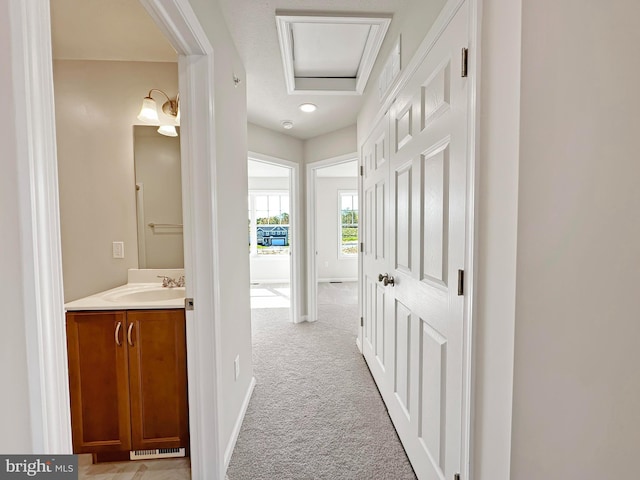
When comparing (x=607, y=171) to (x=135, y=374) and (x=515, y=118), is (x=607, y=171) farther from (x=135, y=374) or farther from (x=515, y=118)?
(x=135, y=374)

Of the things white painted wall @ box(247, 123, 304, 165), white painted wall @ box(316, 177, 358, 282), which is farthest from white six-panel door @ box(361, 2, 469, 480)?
white painted wall @ box(316, 177, 358, 282)

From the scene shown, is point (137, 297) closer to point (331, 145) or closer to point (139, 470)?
point (139, 470)

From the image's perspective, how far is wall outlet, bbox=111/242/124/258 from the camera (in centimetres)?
204

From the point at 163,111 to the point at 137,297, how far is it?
1243mm

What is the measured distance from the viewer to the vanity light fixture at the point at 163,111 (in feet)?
6.37

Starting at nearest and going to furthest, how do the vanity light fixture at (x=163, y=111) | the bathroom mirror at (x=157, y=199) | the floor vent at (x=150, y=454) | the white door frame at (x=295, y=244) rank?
the floor vent at (x=150, y=454) → the vanity light fixture at (x=163, y=111) → the bathroom mirror at (x=157, y=199) → the white door frame at (x=295, y=244)

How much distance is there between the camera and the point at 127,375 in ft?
5.02

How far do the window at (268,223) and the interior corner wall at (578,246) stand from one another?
630cm

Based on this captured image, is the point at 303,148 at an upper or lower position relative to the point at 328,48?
lower

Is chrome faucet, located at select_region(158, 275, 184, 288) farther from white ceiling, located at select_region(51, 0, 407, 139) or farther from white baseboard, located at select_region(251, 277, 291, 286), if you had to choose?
white baseboard, located at select_region(251, 277, 291, 286)

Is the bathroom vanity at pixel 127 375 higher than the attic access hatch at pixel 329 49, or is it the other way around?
the attic access hatch at pixel 329 49

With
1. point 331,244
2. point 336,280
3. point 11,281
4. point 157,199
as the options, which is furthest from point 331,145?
point 336,280

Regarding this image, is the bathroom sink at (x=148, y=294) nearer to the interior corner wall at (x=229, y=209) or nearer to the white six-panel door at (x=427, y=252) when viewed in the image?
the interior corner wall at (x=229, y=209)

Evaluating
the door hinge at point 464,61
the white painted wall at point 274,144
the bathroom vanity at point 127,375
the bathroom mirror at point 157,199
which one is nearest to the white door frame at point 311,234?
the white painted wall at point 274,144
